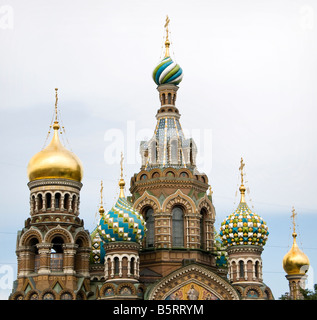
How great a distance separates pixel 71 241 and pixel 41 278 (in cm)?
197

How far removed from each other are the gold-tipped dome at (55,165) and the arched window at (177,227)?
4.65 metres

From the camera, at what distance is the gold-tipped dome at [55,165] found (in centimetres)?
3547

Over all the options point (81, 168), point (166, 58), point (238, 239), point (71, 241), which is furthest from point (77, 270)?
point (166, 58)

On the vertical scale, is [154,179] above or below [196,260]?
above

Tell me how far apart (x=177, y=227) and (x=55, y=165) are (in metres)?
6.21

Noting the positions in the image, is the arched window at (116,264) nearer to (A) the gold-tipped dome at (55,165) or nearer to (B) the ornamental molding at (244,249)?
(A) the gold-tipped dome at (55,165)

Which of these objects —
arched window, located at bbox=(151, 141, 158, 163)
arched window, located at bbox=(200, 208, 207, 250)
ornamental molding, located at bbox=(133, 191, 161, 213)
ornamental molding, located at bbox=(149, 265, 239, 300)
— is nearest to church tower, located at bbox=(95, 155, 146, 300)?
ornamental molding, located at bbox=(149, 265, 239, 300)

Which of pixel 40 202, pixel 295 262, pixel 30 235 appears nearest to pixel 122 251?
pixel 30 235

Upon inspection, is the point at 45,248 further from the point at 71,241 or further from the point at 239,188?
the point at 239,188

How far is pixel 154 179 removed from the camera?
37.8 metres

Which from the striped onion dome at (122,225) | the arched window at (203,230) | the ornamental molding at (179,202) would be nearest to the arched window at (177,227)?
Result: the ornamental molding at (179,202)

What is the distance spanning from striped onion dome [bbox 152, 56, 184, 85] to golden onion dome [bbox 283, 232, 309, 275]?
11622 millimetres

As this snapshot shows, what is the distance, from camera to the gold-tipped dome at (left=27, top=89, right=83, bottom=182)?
3547 cm
